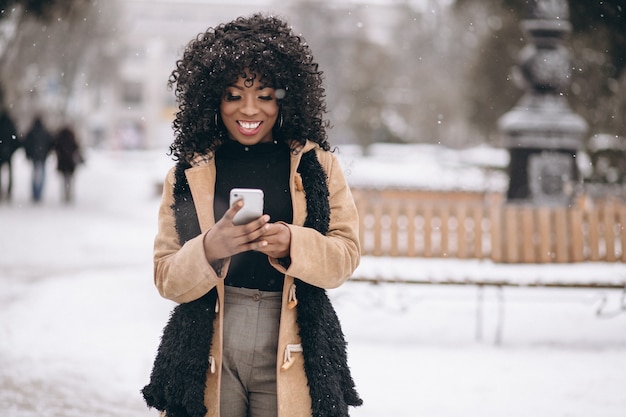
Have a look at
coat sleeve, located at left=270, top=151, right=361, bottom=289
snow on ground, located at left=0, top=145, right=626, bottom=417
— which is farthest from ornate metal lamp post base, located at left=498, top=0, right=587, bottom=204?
coat sleeve, located at left=270, top=151, right=361, bottom=289

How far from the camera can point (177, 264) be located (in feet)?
7.23

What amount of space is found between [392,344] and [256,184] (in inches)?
180

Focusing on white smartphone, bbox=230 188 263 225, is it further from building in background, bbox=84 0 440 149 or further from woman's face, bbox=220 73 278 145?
building in background, bbox=84 0 440 149

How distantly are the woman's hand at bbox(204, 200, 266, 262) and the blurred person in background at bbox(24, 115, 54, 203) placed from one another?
54.5 ft

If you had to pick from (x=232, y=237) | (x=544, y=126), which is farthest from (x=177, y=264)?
(x=544, y=126)

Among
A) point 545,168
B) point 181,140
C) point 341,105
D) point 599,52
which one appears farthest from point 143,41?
point 181,140

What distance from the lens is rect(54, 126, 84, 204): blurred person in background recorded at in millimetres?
18312

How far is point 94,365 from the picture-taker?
5930 millimetres

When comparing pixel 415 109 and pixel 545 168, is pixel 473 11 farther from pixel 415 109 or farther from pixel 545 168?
pixel 545 168

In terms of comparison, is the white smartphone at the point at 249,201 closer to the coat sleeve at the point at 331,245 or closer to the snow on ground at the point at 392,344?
the coat sleeve at the point at 331,245

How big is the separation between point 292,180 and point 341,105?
3802 cm

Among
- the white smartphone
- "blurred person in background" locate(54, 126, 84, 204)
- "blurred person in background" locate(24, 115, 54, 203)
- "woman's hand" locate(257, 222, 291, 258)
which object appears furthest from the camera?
"blurred person in background" locate(54, 126, 84, 204)

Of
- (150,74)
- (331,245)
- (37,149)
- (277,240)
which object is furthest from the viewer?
(150,74)

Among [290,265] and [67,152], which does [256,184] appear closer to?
[290,265]
